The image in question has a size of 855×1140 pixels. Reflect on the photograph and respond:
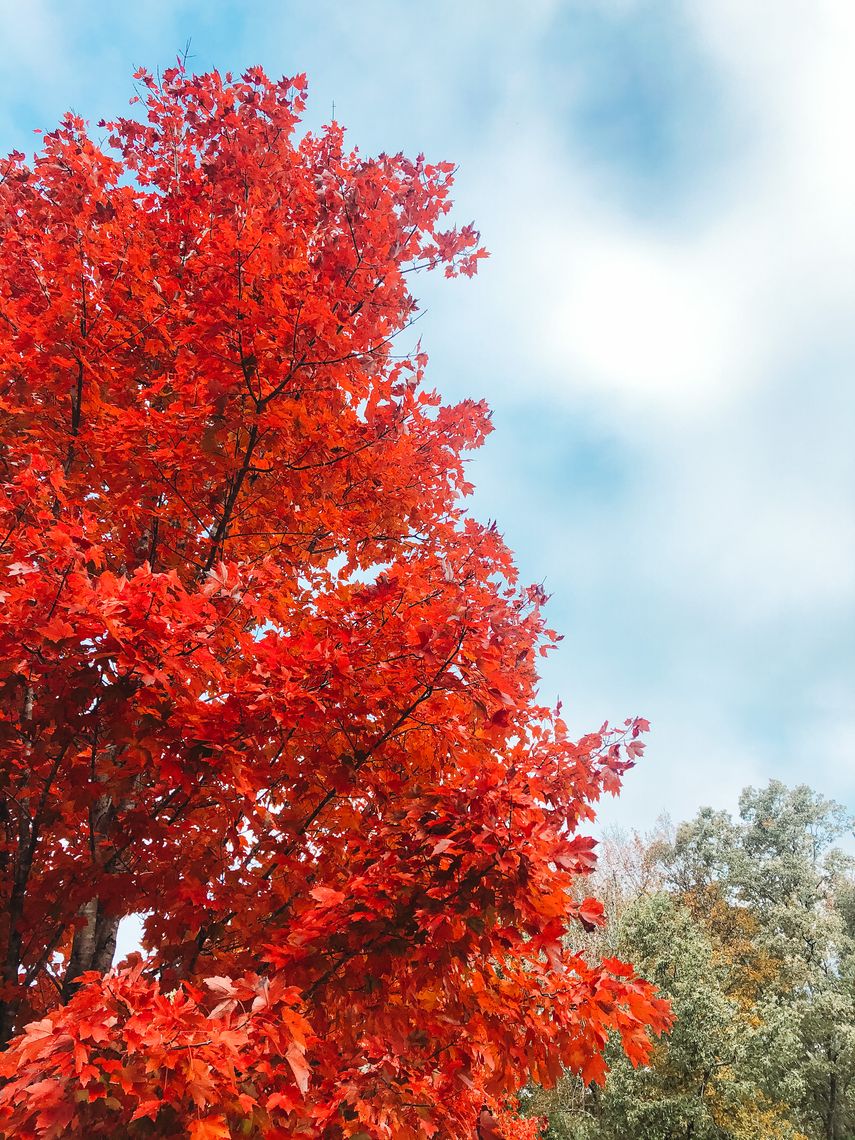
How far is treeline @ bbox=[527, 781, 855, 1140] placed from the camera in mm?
15648

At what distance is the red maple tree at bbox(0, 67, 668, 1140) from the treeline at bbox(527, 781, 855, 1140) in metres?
15.9

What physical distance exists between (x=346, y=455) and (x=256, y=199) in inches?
80.3

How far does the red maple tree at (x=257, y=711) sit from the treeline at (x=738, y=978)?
1594 cm

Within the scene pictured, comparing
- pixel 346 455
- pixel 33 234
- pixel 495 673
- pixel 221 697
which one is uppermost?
pixel 33 234

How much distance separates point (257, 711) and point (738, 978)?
2952cm

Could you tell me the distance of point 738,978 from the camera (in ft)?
82.6

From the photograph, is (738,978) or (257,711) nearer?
(257,711)

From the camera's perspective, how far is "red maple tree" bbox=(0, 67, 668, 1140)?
2.61 metres

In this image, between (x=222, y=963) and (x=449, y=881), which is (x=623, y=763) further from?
(x=222, y=963)

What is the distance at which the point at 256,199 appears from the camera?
4.86 m

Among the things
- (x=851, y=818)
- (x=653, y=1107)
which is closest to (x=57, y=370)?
(x=653, y=1107)

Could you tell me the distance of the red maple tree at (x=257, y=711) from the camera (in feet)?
8.57

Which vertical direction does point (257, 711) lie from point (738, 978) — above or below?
below

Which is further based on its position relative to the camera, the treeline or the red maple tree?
the treeline
